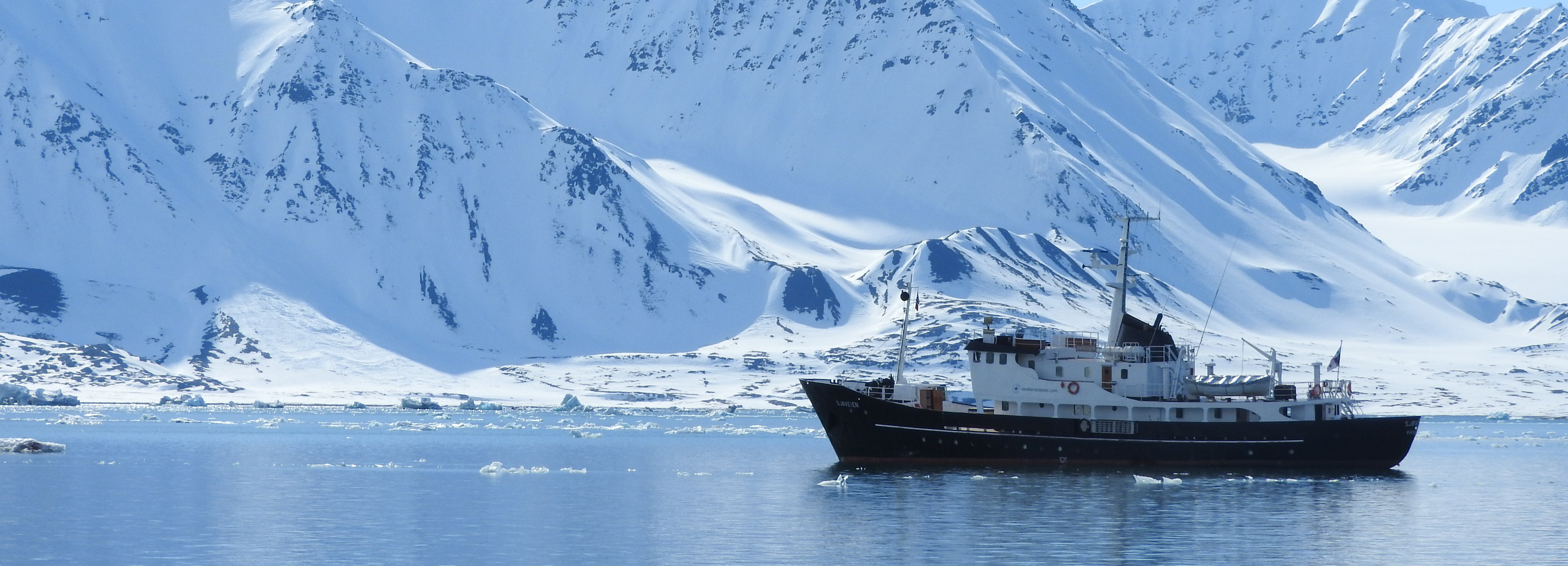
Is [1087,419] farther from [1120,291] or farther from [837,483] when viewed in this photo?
[837,483]

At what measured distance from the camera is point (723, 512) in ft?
231

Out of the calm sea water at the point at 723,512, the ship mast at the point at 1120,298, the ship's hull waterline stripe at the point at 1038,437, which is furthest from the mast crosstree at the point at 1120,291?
the calm sea water at the point at 723,512

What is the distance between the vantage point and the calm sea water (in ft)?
187

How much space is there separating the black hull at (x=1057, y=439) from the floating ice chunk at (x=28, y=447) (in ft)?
146

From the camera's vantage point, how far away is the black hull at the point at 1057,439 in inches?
3824

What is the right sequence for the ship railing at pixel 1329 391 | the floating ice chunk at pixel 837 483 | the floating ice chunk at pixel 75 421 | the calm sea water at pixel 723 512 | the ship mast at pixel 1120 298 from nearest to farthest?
1. the calm sea water at pixel 723 512
2. the floating ice chunk at pixel 837 483
3. the ship railing at pixel 1329 391
4. the ship mast at pixel 1120 298
5. the floating ice chunk at pixel 75 421

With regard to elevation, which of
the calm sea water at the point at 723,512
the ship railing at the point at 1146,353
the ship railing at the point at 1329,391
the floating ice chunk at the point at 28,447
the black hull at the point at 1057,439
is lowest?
the calm sea water at the point at 723,512

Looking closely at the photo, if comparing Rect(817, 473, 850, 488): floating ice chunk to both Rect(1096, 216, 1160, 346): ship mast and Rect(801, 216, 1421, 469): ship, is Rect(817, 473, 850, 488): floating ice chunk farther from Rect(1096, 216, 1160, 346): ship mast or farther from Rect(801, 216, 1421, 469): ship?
Rect(1096, 216, 1160, 346): ship mast

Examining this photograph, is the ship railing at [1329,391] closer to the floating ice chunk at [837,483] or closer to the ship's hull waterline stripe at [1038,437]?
the ship's hull waterline stripe at [1038,437]

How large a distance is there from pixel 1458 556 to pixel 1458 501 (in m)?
22.9

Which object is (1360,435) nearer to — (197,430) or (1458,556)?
(1458,556)

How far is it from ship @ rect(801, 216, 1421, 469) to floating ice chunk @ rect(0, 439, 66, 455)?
43.7m

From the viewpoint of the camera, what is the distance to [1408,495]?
273 ft

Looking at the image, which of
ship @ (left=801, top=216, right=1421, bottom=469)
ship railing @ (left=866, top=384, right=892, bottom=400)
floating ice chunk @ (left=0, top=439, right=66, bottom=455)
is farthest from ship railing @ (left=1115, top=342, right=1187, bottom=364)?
floating ice chunk @ (left=0, top=439, right=66, bottom=455)
